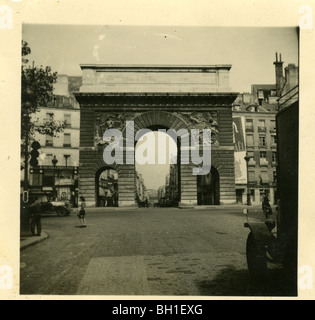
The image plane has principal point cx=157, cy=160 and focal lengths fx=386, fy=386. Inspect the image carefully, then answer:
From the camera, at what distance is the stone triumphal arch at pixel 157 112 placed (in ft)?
37.1

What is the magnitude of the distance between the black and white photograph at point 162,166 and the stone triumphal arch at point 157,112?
86 millimetres

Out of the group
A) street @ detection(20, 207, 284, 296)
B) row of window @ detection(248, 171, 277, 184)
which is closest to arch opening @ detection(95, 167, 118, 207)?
street @ detection(20, 207, 284, 296)

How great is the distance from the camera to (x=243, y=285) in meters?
6.29

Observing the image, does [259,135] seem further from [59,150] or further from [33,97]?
[33,97]

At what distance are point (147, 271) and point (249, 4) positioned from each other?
5.29 metres

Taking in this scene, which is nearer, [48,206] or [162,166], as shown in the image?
[48,206]

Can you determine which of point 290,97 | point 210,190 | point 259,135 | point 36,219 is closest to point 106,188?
point 210,190

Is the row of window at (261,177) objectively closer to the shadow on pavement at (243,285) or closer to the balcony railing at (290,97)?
the balcony railing at (290,97)

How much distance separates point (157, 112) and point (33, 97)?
533 centimetres

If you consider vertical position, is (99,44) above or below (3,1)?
below

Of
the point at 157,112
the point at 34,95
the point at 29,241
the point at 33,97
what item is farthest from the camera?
the point at 157,112

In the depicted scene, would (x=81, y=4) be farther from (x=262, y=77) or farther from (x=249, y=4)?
(x=262, y=77)
